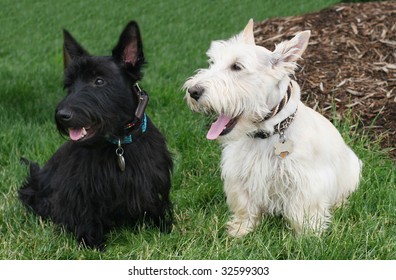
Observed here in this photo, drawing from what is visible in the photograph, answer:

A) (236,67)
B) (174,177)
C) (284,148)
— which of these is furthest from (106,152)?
(174,177)

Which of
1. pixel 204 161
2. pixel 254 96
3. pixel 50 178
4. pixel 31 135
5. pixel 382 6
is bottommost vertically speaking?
pixel 382 6

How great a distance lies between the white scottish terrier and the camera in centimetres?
361

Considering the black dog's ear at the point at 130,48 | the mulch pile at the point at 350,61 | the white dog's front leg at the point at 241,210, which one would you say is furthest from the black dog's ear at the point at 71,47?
the mulch pile at the point at 350,61

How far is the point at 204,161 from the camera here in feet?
17.1

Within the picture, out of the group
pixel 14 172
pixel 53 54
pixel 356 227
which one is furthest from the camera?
pixel 53 54

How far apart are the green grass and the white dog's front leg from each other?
8 centimetres

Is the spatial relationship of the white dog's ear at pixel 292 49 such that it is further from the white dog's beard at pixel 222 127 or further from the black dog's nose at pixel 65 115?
the black dog's nose at pixel 65 115

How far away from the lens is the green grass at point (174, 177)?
12.5 feet

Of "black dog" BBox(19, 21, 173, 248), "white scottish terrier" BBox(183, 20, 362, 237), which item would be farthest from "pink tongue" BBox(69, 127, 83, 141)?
"white scottish terrier" BBox(183, 20, 362, 237)

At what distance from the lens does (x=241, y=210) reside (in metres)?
4.22

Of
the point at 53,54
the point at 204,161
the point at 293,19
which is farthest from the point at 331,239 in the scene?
the point at 53,54

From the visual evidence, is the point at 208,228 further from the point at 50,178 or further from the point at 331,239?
the point at 50,178

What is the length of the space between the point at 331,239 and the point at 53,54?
663 cm

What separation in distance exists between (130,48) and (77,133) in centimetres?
64
